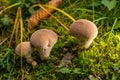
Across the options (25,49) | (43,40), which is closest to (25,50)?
(25,49)

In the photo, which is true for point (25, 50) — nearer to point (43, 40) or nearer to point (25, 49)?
point (25, 49)

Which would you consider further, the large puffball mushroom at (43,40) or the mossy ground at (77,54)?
the mossy ground at (77,54)

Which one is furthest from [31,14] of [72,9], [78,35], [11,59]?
[78,35]

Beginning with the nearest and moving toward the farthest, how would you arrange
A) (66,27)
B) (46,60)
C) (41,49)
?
(41,49), (46,60), (66,27)

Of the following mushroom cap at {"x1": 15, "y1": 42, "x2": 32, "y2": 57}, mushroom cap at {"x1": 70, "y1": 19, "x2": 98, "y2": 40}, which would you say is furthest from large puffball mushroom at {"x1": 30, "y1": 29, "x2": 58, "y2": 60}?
mushroom cap at {"x1": 70, "y1": 19, "x2": 98, "y2": 40}

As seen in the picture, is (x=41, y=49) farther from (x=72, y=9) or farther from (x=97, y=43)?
(x=72, y=9)

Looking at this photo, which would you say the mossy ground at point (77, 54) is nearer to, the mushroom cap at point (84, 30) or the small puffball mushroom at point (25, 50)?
the small puffball mushroom at point (25, 50)

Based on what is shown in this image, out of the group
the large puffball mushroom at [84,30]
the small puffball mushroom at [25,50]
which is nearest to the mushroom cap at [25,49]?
the small puffball mushroom at [25,50]

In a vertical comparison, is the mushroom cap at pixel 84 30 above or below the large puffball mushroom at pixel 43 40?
above
